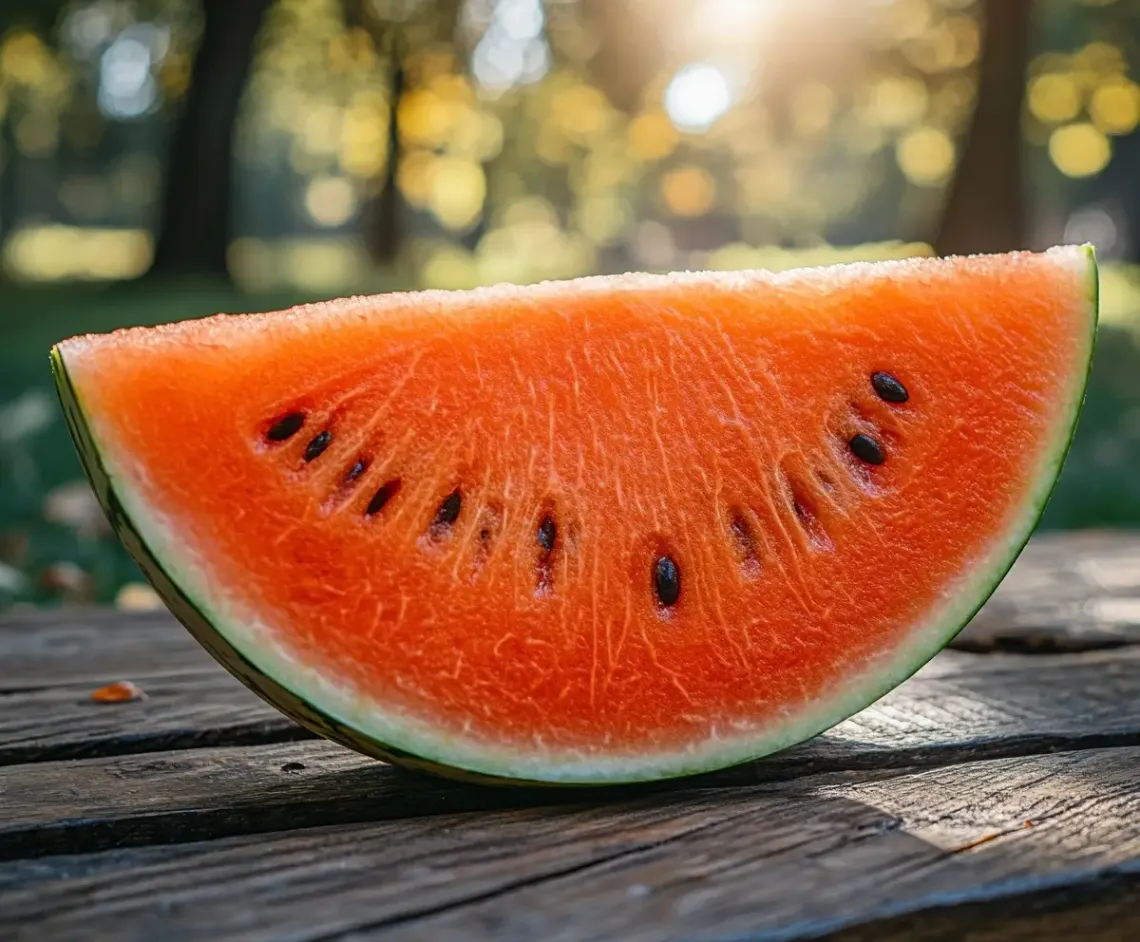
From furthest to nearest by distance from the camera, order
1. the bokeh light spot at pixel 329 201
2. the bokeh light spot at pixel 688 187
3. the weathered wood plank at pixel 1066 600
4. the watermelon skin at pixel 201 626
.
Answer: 1. the bokeh light spot at pixel 329 201
2. the bokeh light spot at pixel 688 187
3. the weathered wood plank at pixel 1066 600
4. the watermelon skin at pixel 201 626

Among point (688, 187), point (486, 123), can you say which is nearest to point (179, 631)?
point (486, 123)

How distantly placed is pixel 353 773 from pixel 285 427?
38 cm

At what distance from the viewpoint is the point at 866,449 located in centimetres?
Answer: 139

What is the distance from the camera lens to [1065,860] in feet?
3.70

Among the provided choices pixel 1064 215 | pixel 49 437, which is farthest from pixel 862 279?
pixel 1064 215

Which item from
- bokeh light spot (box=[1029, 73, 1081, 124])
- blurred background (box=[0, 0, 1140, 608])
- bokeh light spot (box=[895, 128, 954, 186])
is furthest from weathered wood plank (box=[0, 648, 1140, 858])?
bokeh light spot (box=[895, 128, 954, 186])

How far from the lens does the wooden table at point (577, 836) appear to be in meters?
1.02

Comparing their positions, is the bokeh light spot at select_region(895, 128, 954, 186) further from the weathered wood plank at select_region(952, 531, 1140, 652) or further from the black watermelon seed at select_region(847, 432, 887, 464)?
the black watermelon seed at select_region(847, 432, 887, 464)

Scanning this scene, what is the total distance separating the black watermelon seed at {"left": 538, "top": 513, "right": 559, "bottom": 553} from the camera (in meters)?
1.31

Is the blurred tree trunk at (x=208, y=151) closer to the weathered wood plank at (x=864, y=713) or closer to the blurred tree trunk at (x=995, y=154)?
the blurred tree trunk at (x=995, y=154)

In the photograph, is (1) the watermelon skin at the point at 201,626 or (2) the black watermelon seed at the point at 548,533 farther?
(2) the black watermelon seed at the point at 548,533

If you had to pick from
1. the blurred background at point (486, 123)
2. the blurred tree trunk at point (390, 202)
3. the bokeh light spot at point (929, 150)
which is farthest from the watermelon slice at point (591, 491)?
the bokeh light spot at point (929, 150)

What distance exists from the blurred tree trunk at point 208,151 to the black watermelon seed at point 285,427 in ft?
38.6

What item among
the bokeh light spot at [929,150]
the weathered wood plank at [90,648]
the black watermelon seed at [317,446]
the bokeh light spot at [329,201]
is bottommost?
the weathered wood plank at [90,648]
